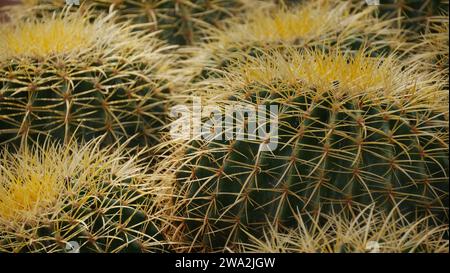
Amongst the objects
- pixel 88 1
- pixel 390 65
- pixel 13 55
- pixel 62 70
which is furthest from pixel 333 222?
pixel 88 1

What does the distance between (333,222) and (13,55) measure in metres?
1.32

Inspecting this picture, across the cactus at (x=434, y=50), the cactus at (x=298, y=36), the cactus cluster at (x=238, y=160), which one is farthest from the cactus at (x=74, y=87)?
the cactus at (x=434, y=50)

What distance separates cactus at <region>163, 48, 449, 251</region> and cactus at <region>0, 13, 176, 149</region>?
550mm

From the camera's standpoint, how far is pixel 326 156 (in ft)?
6.66

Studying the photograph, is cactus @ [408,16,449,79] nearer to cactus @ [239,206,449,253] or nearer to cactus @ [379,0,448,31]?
cactus @ [379,0,448,31]

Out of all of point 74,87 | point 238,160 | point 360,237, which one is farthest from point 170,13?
→ point 360,237

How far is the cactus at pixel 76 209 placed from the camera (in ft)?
6.47

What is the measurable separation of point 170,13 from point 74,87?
2.69 feet

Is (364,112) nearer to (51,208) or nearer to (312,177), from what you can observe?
(312,177)

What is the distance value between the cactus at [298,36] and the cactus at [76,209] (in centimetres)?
66

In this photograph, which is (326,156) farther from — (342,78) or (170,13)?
(170,13)

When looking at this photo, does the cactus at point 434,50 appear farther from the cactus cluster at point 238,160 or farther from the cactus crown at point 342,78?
the cactus crown at point 342,78

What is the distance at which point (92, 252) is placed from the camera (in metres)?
2.01
